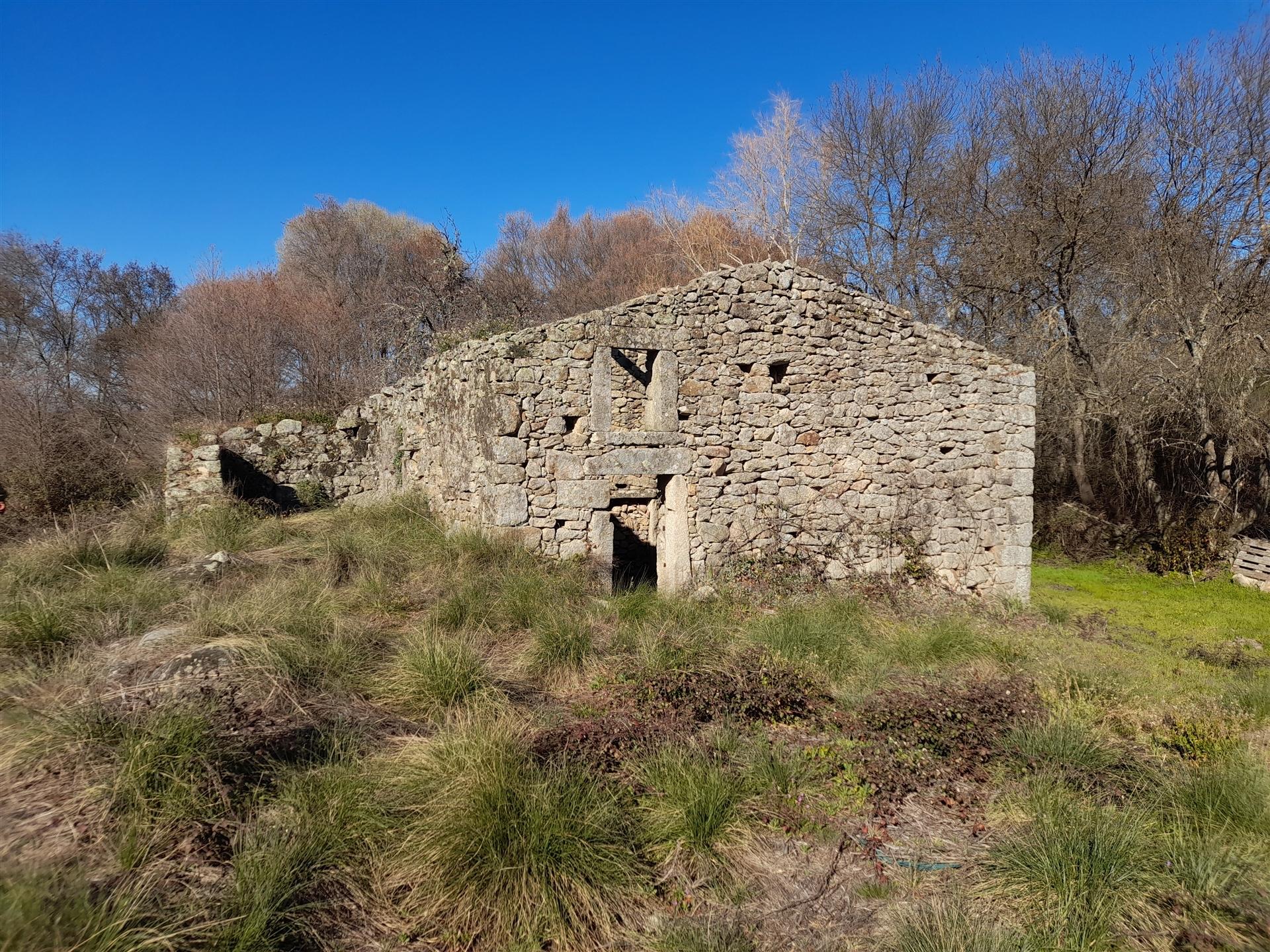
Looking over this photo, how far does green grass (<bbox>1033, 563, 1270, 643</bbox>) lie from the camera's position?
866cm

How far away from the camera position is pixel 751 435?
838 centimetres

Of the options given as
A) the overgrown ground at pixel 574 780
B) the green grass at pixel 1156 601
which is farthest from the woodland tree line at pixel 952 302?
the overgrown ground at pixel 574 780

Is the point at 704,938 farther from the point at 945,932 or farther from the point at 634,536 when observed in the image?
the point at 634,536

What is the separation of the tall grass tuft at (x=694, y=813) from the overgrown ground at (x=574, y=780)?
2cm

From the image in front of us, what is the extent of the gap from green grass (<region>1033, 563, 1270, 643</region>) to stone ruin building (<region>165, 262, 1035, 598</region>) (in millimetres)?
1615

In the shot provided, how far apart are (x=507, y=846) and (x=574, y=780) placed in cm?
58

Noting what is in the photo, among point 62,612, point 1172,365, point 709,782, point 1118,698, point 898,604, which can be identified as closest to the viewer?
point 709,782

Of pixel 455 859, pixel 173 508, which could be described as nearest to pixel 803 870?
pixel 455 859

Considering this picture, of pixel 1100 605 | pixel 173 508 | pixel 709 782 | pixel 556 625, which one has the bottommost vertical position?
pixel 1100 605

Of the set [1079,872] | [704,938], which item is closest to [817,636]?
[1079,872]

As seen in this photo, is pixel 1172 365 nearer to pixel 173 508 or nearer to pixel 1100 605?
pixel 1100 605

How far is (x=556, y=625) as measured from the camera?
5555 mm

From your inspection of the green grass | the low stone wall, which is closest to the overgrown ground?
the green grass

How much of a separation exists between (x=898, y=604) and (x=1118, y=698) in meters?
Answer: 3.00
